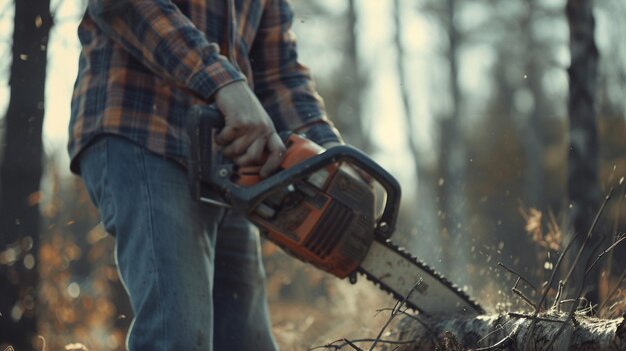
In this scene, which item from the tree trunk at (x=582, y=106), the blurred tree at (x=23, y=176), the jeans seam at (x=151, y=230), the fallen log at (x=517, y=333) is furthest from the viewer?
the blurred tree at (x=23, y=176)

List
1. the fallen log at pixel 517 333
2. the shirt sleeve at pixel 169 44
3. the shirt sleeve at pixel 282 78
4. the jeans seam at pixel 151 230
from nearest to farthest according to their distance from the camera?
the fallen log at pixel 517 333 < the jeans seam at pixel 151 230 < the shirt sleeve at pixel 169 44 < the shirt sleeve at pixel 282 78

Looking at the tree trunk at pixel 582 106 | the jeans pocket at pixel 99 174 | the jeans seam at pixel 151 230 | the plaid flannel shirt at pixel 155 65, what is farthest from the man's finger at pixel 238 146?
the tree trunk at pixel 582 106

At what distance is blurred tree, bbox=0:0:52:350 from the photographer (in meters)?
7.10

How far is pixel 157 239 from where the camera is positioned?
7.57ft

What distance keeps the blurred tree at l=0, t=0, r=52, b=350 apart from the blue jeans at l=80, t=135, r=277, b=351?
494 cm

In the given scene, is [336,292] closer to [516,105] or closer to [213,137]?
[213,137]

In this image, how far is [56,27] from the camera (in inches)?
281

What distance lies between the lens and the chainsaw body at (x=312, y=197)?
2504mm

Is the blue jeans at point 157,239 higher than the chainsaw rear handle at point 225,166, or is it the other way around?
the chainsaw rear handle at point 225,166

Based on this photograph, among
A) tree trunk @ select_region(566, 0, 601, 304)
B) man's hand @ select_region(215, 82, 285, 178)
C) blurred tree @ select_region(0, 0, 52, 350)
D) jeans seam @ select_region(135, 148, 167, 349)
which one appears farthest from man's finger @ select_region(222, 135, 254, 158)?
blurred tree @ select_region(0, 0, 52, 350)

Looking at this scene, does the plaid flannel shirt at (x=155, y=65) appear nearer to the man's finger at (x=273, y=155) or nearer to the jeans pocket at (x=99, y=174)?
the jeans pocket at (x=99, y=174)

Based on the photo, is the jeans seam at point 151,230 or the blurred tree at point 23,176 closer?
the jeans seam at point 151,230

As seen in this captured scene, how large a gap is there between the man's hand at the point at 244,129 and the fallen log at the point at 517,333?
0.77 meters

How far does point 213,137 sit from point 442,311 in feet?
3.29
